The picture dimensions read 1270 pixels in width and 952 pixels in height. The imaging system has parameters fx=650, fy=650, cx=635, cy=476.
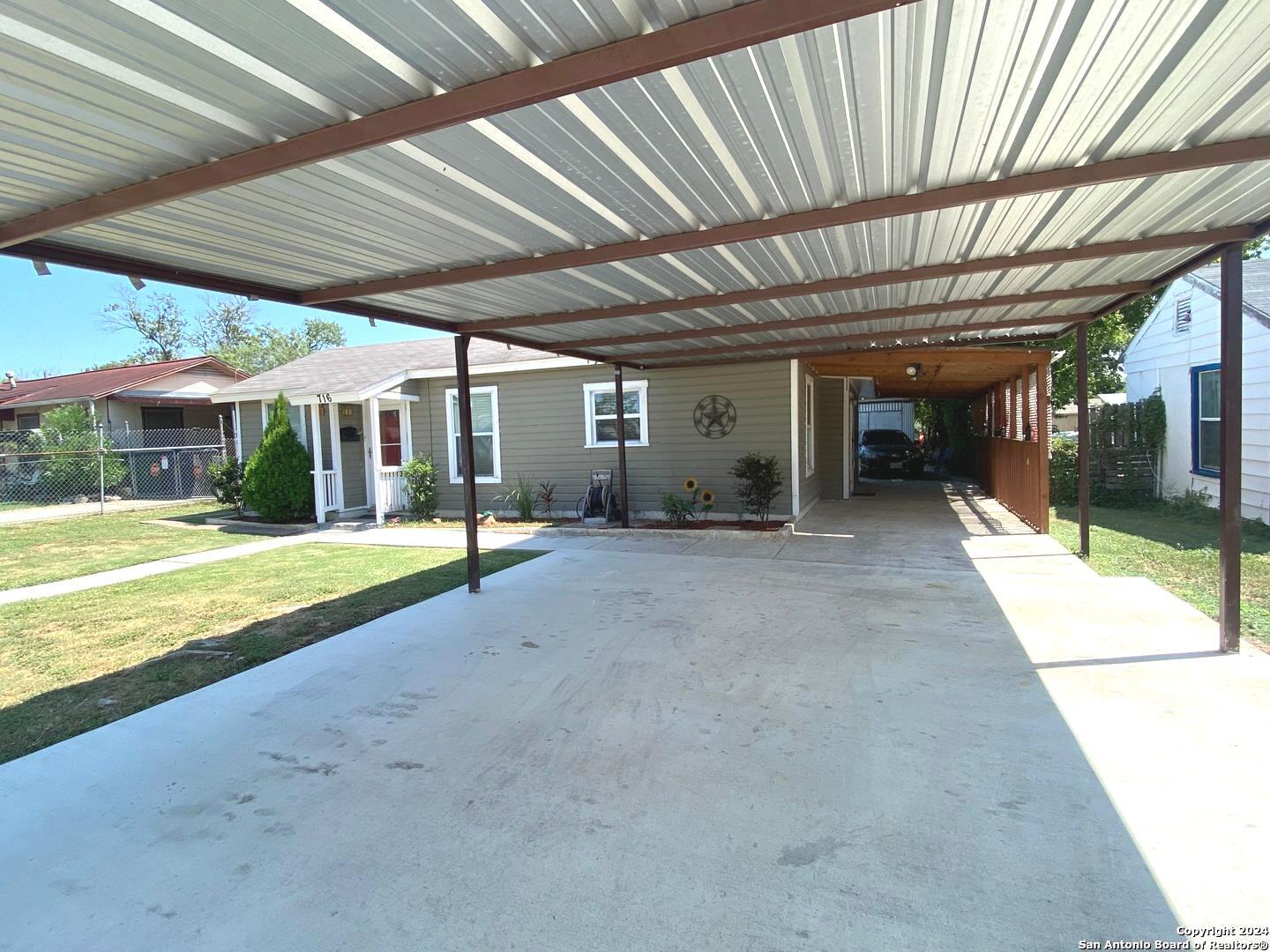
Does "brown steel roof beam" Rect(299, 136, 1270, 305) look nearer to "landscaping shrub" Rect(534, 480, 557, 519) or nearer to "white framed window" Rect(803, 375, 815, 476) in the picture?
"landscaping shrub" Rect(534, 480, 557, 519)

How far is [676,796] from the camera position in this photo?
277 cm

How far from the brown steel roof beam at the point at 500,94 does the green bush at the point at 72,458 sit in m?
16.8

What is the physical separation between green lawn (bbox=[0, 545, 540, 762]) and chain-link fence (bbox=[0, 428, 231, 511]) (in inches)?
426

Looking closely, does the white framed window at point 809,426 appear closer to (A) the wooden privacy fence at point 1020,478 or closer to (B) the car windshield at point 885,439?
(A) the wooden privacy fence at point 1020,478

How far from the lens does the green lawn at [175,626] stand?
4.04m

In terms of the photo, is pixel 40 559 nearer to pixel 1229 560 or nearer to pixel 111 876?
pixel 111 876

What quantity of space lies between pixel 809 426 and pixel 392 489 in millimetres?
7941

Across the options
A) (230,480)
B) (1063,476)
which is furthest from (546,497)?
(1063,476)

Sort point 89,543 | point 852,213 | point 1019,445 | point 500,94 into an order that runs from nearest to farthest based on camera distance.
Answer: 1. point 500,94
2. point 852,213
3. point 1019,445
4. point 89,543

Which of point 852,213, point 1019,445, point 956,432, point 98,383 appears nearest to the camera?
point 852,213

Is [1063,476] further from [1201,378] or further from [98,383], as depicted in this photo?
[98,383]

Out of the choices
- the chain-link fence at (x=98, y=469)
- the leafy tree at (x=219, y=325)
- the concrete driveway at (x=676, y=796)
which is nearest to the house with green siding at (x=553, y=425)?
the chain-link fence at (x=98, y=469)

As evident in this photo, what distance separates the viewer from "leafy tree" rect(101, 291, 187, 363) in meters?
37.8

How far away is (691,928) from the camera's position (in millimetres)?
2039
